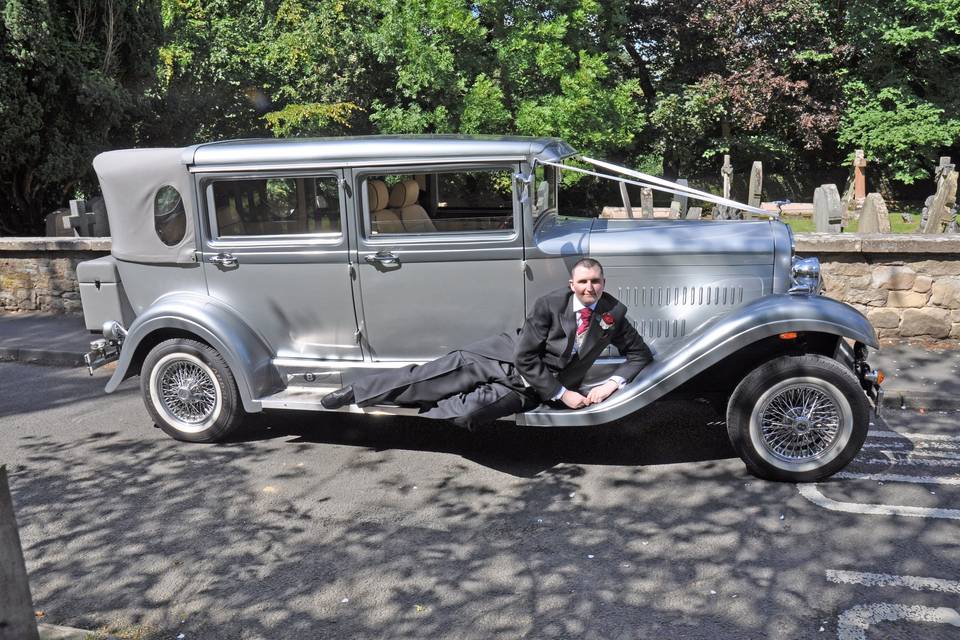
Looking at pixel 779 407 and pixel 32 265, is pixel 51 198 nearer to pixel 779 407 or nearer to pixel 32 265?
pixel 32 265

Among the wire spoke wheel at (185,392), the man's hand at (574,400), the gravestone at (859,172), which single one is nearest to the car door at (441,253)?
the man's hand at (574,400)

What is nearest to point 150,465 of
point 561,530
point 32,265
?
point 561,530

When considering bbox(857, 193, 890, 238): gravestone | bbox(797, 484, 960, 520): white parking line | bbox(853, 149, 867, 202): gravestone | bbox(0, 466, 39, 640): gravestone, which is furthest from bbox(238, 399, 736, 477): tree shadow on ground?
bbox(853, 149, 867, 202): gravestone

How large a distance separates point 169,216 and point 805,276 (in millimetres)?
4691

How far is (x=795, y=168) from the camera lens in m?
30.3

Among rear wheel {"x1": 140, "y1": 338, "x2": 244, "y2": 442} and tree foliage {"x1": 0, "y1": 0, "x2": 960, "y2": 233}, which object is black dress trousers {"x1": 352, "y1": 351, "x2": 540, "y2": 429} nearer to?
rear wheel {"x1": 140, "y1": 338, "x2": 244, "y2": 442}

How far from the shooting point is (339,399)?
5945 millimetres

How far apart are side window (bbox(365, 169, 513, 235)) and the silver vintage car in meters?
0.01

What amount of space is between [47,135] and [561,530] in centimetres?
1338

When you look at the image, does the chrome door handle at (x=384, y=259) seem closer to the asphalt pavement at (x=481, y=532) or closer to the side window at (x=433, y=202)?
the side window at (x=433, y=202)

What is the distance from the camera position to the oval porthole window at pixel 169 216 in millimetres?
6359

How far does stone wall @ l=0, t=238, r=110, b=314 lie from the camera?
35.3 ft

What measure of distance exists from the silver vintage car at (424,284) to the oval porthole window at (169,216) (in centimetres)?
1

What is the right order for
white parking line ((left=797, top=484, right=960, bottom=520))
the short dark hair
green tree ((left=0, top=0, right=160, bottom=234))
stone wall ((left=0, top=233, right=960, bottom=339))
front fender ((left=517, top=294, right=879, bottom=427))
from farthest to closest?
green tree ((left=0, top=0, right=160, bottom=234)) < stone wall ((left=0, top=233, right=960, bottom=339)) < the short dark hair < front fender ((left=517, top=294, right=879, bottom=427)) < white parking line ((left=797, top=484, right=960, bottom=520))
